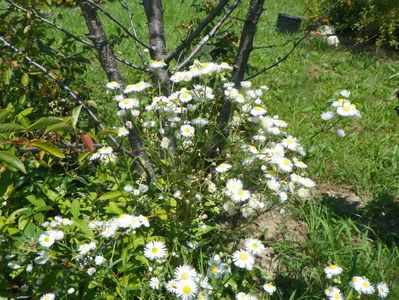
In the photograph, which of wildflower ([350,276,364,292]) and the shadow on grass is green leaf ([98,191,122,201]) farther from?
the shadow on grass

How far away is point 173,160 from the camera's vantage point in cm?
180

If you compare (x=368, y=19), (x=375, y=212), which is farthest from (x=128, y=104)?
(x=368, y=19)

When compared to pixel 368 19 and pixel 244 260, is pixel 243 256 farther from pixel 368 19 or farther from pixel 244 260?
pixel 368 19

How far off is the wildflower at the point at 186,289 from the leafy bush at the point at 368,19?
460cm

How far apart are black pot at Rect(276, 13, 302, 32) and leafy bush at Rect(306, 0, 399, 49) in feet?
0.79

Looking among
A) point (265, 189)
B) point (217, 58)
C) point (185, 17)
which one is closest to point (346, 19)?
point (185, 17)

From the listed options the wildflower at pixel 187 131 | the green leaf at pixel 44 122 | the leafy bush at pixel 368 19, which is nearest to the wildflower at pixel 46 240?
the green leaf at pixel 44 122

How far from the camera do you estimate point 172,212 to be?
6.03 feet

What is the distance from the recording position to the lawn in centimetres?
213

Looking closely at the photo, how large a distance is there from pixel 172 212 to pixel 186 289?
0.54 meters

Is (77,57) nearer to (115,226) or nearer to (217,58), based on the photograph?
(217,58)

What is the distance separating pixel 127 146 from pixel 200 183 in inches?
28.9

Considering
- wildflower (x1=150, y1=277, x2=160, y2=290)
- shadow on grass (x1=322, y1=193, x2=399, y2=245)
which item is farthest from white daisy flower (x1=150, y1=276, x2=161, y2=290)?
shadow on grass (x1=322, y1=193, x2=399, y2=245)

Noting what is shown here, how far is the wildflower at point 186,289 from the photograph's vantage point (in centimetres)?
132
